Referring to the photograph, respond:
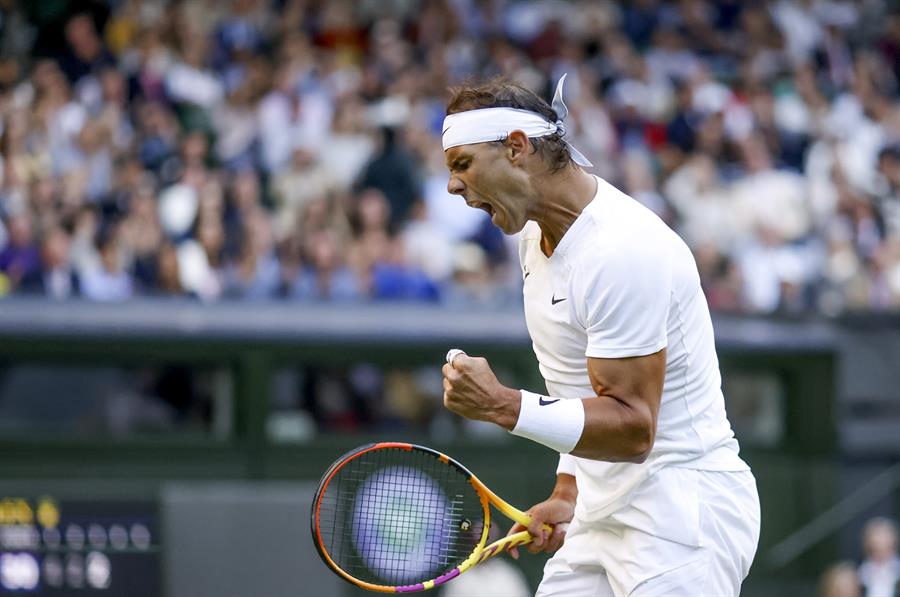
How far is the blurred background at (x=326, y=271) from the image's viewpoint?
938 centimetres

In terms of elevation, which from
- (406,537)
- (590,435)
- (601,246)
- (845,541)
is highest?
(601,246)

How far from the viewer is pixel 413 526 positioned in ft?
15.6

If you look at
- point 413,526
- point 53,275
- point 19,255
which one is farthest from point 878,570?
point 413,526

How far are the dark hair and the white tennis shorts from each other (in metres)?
0.95

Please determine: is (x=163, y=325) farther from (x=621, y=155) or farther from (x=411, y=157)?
(x=621, y=155)

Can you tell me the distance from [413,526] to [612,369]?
1199 millimetres

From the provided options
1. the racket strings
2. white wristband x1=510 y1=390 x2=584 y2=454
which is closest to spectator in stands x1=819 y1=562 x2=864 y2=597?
the racket strings

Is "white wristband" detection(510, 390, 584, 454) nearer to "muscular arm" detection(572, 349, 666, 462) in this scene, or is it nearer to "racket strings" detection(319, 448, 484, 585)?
"muscular arm" detection(572, 349, 666, 462)

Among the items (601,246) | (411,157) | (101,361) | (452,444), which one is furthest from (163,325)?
(601,246)

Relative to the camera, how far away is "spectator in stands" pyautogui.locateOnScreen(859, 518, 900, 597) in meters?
10.3

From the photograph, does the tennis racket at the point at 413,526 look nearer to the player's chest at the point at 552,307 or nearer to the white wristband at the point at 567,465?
the white wristband at the point at 567,465

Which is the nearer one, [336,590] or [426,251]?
[336,590]

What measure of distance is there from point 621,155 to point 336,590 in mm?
5886

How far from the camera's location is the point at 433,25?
1414 centimetres
